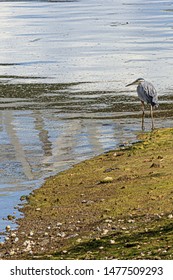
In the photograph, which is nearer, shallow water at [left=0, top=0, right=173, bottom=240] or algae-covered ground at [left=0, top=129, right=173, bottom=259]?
algae-covered ground at [left=0, top=129, right=173, bottom=259]

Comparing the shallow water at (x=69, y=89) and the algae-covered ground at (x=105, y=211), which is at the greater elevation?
the algae-covered ground at (x=105, y=211)

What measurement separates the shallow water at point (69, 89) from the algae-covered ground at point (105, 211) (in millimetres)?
492

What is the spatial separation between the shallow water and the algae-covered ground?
0.49m

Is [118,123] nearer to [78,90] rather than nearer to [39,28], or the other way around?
[78,90]

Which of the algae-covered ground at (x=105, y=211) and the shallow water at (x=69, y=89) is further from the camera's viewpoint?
the shallow water at (x=69, y=89)

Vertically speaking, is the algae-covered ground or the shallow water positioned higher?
the algae-covered ground

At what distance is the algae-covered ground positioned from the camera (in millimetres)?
10852

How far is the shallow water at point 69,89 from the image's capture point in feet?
60.3

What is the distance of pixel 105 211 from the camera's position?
536 inches

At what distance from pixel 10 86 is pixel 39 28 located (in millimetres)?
23671

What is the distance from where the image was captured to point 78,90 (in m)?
27.3

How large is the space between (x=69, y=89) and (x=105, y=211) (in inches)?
558

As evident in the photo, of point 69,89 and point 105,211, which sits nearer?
point 105,211
